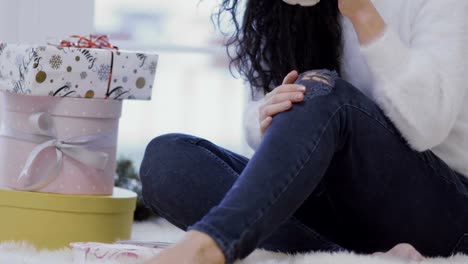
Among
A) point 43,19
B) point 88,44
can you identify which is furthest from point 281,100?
point 43,19

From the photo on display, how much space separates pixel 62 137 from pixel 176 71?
1007mm

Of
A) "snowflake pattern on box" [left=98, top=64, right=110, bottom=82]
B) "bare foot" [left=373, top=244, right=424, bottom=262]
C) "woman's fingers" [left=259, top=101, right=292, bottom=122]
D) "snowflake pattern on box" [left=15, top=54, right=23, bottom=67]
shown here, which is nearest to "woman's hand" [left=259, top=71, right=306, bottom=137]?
"woman's fingers" [left=259, top=101, right=292, bottom=122]

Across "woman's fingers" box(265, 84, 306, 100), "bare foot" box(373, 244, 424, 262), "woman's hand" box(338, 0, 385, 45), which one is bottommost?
"bare foot" box(373, 244, 424, 262)

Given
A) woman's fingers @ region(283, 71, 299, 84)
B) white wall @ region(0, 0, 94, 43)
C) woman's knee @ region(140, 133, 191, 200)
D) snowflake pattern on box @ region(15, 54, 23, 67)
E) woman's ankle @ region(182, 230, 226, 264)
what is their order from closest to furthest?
woman's ankle @ region(182, 230, 226, 264) → woman's fingers @ region(283, 71, 299, 84) → woman's knee @ region(140, 133, 191, 200) → snowflake pattern on box @ region(15, 54, 23, 67) → white wall @ region(0, 0, 94, 43)

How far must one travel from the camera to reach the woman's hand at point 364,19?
1171 mm

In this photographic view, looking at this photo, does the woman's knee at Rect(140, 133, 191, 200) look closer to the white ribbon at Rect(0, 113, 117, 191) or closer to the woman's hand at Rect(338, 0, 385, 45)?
the white ribbon at Rect(0, 113, 117, 191)

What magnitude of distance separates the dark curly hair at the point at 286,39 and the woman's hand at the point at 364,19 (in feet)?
0.54

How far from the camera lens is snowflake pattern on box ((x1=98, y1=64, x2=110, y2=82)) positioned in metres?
1.42

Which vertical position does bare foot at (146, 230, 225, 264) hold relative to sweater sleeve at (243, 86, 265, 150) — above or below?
below

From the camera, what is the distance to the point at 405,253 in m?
1.17

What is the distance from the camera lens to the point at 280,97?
1097 mm

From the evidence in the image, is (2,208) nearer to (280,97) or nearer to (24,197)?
(24,197)

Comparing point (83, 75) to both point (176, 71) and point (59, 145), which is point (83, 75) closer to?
point (59, 145)

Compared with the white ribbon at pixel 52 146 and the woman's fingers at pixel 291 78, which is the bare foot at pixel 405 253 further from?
the white ribbon at pixel 52 146
